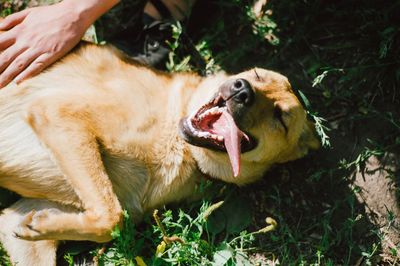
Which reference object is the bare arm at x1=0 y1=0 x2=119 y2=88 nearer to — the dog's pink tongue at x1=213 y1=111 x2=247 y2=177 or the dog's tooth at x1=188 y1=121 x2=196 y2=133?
the dog's tooth at x1=188 y1=121 x2=196 y2=133

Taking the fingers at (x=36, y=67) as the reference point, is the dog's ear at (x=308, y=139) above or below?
below

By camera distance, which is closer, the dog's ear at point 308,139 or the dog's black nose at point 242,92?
the dog's black nose at point 242,92

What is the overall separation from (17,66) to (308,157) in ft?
8.28

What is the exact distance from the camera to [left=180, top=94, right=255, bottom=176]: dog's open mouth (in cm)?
352

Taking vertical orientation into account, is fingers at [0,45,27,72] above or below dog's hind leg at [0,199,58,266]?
above

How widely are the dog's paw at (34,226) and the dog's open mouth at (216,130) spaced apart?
1.10 metres

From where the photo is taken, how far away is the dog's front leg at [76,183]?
10.8 feet

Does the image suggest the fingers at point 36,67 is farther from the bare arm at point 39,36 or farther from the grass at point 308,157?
the grass at point 308,157

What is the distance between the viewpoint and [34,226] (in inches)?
129

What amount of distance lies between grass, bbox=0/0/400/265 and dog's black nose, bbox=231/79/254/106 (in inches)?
26.6

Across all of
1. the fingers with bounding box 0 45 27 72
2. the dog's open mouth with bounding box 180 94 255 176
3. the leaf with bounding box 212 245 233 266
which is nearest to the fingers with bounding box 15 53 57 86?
the fingers with bounding box 0 45 27 72

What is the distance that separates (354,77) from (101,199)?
98.3 inches

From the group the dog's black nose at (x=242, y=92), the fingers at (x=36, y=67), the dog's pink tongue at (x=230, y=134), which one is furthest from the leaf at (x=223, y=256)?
the fingers at (x=36, y=67)

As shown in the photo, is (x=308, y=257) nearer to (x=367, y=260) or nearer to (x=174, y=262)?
(x=367, y=260)
